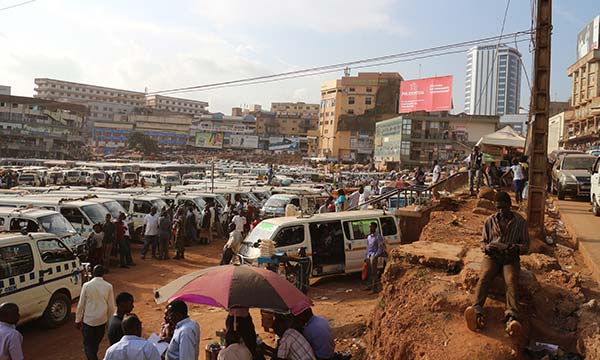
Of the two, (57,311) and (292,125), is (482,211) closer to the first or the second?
(57,311)

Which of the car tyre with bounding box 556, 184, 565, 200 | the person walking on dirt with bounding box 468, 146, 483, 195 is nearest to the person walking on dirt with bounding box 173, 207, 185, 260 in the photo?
the person walking on dirt with bounding box 468, 146, 483, 195

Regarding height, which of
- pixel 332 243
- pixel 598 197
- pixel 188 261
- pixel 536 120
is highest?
pixel 536 120

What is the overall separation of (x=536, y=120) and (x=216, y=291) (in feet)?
25.2

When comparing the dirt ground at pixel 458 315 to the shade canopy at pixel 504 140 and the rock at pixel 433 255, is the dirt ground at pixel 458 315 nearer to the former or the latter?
the rock at pixel 433 255

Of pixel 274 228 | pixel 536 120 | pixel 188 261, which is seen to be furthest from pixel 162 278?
pixel 536 120

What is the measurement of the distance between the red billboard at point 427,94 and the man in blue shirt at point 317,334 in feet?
174

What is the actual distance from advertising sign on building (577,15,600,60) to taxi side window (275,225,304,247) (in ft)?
178

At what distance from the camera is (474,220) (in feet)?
39.1

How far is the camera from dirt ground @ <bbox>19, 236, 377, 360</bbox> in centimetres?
789

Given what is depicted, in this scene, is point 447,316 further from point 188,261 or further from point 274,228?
point 188,261

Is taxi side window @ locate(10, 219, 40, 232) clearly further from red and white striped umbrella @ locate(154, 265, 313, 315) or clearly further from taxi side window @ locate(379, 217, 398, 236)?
taxi side window @ locate(379, 217, 398, 236)

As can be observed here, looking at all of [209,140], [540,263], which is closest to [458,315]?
[540,263]

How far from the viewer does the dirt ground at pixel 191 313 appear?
789 centimetres

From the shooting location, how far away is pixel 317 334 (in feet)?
17.9
